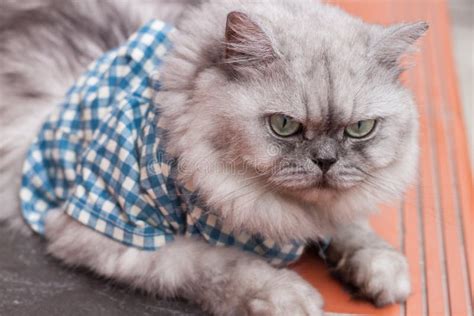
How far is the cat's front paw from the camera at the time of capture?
1.50m

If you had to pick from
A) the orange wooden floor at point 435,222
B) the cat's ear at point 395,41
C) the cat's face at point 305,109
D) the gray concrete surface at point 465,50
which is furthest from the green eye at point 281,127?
the gray concrete surface at point 465,50

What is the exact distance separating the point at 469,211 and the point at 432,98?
0.59 metres

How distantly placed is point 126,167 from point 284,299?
1.49 ft

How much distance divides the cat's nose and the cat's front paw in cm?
34

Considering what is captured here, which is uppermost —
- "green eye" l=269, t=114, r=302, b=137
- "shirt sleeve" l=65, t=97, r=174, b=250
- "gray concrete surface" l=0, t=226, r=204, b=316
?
"green eye" l=269, t=114, r=302, b=137

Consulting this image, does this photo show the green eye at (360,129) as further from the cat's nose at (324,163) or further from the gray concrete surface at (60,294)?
the gray concrete surface at (60,294)

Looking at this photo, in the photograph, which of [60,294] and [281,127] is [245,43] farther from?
[60,294]

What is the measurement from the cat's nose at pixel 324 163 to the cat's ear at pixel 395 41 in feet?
0.77

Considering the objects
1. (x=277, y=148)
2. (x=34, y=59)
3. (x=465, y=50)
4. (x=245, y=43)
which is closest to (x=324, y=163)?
(x=277, y=148)

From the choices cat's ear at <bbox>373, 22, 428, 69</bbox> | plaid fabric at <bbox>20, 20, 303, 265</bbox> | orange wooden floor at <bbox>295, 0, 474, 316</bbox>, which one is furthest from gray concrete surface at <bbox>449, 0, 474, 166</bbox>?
plaid fabric at <bbox>20, 20, 303, 265</bbox>

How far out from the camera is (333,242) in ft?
5.38

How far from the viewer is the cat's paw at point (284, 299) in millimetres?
1382

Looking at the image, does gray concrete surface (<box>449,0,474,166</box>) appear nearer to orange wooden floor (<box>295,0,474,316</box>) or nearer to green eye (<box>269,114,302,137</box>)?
orange wooden floor (<box>295,0,474,316</box>)

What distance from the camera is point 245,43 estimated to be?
1281 mm
